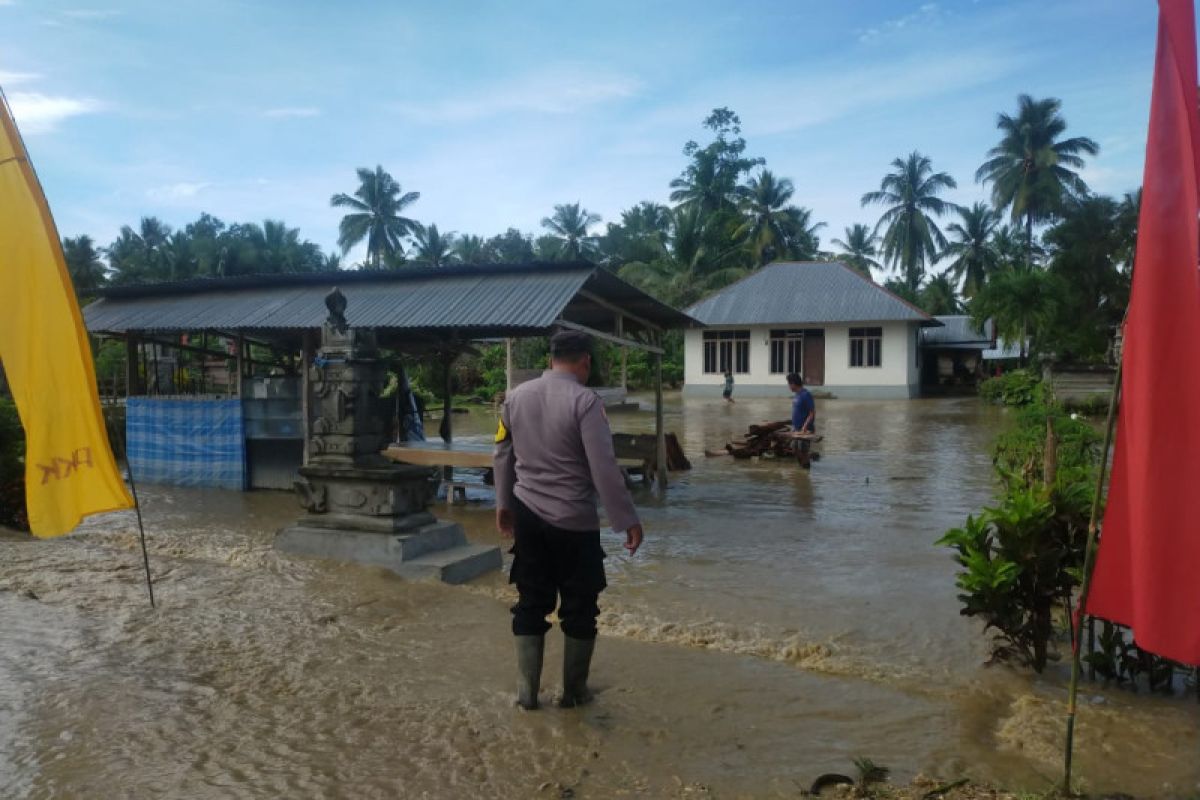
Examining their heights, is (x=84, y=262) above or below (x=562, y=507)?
above

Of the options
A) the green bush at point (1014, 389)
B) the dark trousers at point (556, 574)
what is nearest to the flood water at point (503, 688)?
the dark trousers at point (556, 574)

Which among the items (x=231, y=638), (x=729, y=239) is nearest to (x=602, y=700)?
(x=231, y=638)

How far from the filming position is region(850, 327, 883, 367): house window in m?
34.1

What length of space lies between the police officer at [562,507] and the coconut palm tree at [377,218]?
4715cm

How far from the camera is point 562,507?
3.95m

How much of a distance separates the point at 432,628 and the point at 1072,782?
3652mm

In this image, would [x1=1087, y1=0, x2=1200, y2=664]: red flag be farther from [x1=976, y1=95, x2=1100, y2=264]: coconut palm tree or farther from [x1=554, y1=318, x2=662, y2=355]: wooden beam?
[x1=976, y1=95, x2=1100, y2=264]: coconut palm tree

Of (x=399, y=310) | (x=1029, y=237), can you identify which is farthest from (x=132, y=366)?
(x=1029, y=237)

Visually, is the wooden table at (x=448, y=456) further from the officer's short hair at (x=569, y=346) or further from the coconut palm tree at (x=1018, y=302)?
the coconut palm tree at (x=1018, y=302)

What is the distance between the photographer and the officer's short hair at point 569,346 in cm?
409

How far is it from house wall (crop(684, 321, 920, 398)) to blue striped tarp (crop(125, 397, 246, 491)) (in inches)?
994

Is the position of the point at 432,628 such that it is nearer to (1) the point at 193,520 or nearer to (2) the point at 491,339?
(1) the point at 193,520

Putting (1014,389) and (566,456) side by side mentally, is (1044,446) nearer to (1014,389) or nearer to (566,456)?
(566,456)

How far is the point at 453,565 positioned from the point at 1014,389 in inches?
908
